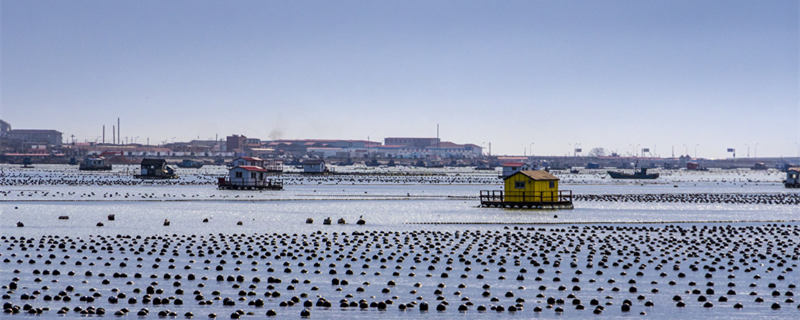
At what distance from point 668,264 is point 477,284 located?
10.4 m

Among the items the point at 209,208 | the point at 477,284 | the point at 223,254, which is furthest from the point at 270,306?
the point at 209,208

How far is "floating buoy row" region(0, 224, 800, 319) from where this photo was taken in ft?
91.0

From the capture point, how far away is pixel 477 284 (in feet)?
106

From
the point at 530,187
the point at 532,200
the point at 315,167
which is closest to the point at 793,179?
the point at 530,187

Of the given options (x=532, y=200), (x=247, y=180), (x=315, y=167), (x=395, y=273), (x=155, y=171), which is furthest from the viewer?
(x=315, y=167)

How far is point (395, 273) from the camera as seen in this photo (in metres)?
34.7

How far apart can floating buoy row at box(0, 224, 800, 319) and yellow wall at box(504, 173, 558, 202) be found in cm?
2129

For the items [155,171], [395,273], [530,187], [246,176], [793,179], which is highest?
[530,187]

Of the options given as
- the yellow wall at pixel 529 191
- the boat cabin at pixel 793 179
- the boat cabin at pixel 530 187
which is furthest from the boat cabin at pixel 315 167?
the boat cabin at pixel 530 187

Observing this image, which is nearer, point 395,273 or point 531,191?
point 395,273

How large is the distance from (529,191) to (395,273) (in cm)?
3998

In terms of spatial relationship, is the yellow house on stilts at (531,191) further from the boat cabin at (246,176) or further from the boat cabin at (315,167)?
the boat cabin at (315,167)

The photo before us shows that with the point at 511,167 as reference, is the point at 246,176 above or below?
below

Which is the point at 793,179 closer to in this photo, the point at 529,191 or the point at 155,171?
the point at 529,191
